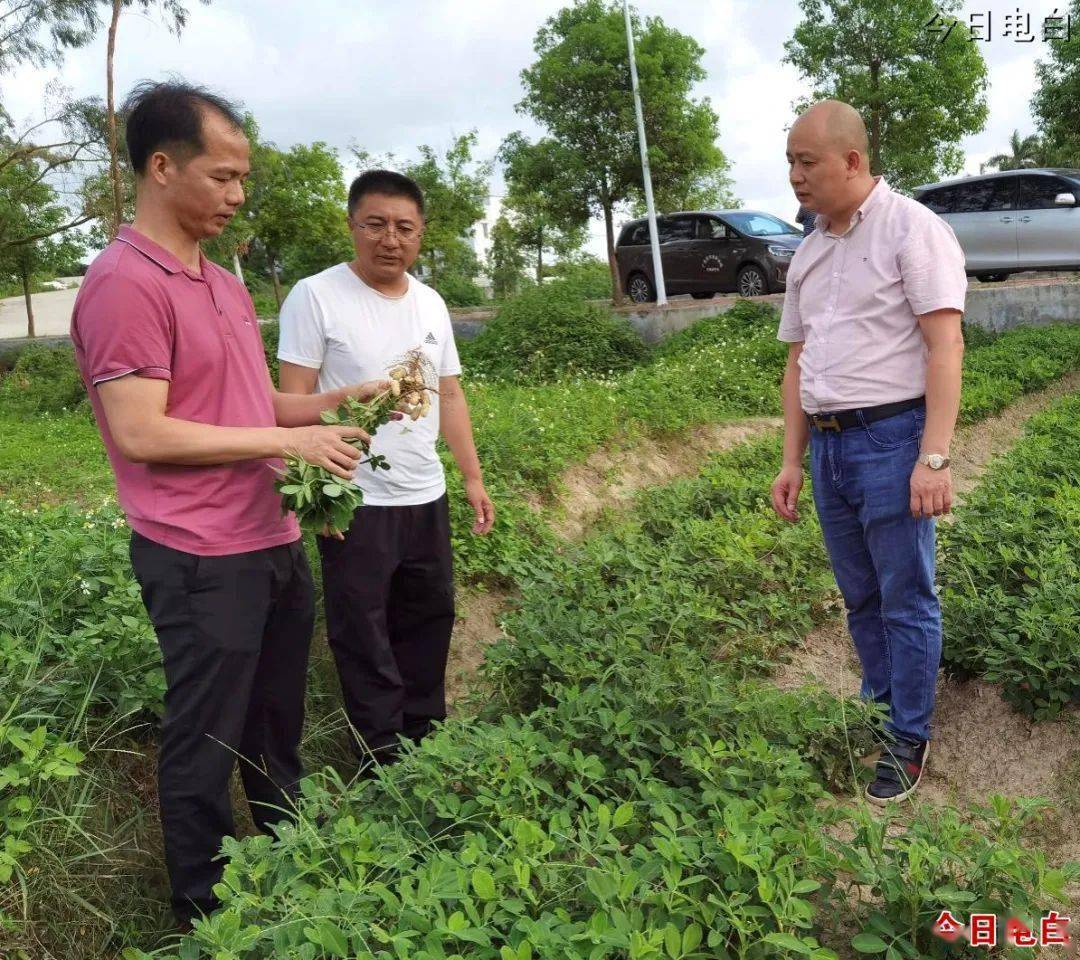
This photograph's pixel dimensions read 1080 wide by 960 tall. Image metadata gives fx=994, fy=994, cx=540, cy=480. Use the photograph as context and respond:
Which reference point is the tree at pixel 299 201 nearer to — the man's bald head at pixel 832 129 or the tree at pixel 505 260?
the tree at pixel 505 260

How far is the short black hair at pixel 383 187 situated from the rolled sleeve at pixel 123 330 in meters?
0.96

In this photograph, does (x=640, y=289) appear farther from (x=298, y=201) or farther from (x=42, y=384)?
(x=298, y=201)

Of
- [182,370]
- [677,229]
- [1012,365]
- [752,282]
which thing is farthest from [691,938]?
[677,229]

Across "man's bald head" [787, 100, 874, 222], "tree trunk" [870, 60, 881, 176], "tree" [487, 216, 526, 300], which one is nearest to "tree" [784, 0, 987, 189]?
"tree trunk" [870, 60, 881, 176]

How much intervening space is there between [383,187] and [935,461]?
72.2 inches

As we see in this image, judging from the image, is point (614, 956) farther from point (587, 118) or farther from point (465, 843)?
point (587, 118)

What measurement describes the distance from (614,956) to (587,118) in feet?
51.6

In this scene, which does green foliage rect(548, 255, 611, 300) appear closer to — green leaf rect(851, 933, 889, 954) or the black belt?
the black belt

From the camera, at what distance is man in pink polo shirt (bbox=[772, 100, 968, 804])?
111 inches

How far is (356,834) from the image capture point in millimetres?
2164

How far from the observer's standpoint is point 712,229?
15156 mm

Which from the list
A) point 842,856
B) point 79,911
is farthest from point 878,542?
point 79,911

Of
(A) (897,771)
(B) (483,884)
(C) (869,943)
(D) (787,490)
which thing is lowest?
(A) (897,771)

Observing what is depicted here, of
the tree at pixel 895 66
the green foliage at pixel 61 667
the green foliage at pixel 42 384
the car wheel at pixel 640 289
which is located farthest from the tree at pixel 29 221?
the green foliage at pixel 61 667
